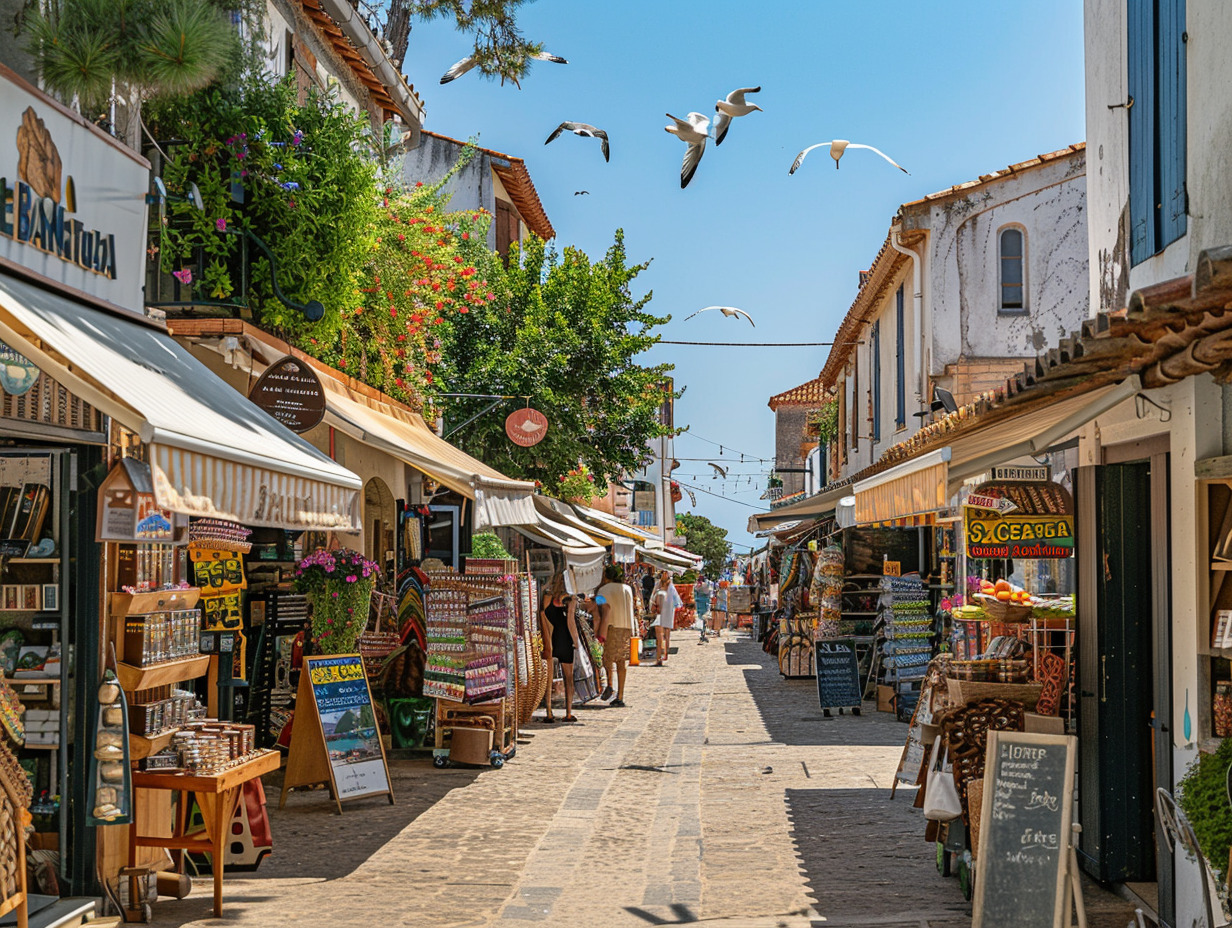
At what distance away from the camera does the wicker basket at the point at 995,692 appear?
8031mm

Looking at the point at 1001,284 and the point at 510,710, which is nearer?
the point at 510,710

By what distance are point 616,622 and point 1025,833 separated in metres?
12.4

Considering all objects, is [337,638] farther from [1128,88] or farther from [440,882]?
[1128,88]

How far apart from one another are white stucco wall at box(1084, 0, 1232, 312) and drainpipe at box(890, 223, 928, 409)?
10230 millimetres

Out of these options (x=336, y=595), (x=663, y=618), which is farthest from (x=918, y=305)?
(x=663, y=618)

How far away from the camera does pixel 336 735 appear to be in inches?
415

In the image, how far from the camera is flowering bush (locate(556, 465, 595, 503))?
2578 centimetres

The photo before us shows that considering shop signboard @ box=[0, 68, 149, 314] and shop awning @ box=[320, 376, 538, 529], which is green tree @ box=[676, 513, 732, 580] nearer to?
shop awning @ box=[320, 376, 538, 529]

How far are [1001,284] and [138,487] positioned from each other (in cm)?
1558

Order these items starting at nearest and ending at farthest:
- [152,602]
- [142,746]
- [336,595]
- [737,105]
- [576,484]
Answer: [142,746] → [152,602] → [336,595] → [737,105] → [576,484]

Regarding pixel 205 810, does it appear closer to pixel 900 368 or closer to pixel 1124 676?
pixel 1124 676

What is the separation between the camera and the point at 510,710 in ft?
46.0

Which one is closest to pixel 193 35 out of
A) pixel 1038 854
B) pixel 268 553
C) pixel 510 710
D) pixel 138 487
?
pixel 138 487

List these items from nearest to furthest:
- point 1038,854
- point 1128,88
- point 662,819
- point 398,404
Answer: point 1038,854
point 1128,88
point 662,819
point 398,404
